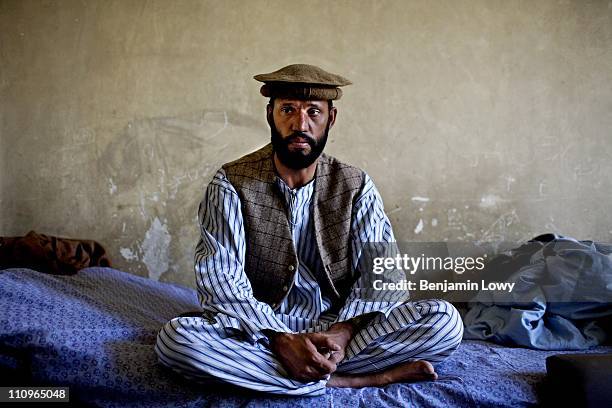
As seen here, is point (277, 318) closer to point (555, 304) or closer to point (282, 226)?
point (282, 226)

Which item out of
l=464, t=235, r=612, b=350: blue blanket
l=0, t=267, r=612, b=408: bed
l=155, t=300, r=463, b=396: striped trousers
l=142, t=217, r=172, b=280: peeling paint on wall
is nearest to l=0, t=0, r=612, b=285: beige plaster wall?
l=142, t=217, r=172, b=280: peeling paint on wall

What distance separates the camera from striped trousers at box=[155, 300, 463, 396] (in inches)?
88.7

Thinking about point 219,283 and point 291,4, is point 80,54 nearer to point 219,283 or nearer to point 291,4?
point 291,4

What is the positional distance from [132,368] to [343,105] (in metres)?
2.00

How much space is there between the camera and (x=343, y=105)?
3.78 m

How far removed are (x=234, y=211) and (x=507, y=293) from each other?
4.66ft

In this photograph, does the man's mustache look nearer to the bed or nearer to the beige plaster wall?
the bed

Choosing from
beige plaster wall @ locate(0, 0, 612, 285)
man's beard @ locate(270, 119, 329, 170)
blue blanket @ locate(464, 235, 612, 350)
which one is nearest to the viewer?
man's beard @ locate(270, 119, 329, 170)

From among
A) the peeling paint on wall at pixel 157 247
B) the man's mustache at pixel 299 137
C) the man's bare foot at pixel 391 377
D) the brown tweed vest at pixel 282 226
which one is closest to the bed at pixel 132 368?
the man's bare foot at pixel 391 377

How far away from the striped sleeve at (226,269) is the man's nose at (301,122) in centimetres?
36

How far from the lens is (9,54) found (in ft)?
12.5

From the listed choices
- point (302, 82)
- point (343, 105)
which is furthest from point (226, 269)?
point (343, 105)

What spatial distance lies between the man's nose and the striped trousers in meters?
0.77

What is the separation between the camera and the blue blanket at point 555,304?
3.00m
